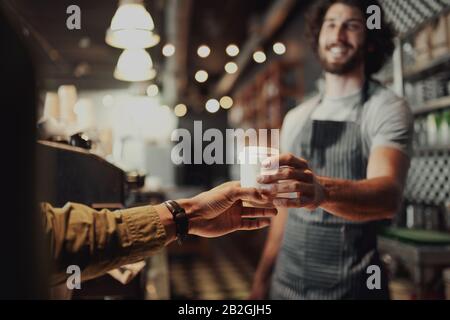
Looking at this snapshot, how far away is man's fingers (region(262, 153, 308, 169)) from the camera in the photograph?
109cm

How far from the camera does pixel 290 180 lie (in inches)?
42.8

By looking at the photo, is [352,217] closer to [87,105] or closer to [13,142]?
[13,142]

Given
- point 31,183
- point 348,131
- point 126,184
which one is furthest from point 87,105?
point 31,183

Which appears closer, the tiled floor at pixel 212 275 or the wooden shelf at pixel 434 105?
the wooden shelf at pixel 434 105

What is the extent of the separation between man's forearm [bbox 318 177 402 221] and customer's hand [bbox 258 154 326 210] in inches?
4.5

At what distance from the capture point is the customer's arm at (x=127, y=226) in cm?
93

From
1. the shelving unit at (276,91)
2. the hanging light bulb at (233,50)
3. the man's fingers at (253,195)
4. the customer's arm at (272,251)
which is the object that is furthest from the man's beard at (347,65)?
the shelving unit at (276,91)

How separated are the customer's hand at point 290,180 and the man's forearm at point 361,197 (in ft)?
0.37

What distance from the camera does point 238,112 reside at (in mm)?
11219

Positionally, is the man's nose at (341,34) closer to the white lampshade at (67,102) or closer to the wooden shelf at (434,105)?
the white lampshade at (67,102)

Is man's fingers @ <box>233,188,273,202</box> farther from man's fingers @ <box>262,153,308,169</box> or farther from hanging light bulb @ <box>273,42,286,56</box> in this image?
hanging light bulb @ <box>273,42,286,56</box>

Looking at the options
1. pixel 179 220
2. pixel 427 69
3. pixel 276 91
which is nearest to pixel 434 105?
pixel 427 69

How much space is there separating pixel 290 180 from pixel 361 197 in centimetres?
34

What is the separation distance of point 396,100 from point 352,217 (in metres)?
0.58
